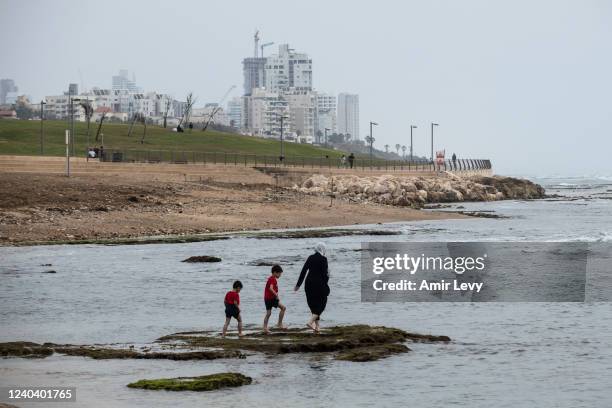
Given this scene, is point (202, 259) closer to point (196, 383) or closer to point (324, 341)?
point (324, 341)

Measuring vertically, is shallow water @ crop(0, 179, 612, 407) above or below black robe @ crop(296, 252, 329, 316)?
below

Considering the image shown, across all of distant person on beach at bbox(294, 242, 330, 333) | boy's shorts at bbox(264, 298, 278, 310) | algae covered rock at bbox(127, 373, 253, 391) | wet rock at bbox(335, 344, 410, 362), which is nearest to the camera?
algae covered rock at bbox(127, 373, 253, 391)

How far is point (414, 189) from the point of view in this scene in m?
106

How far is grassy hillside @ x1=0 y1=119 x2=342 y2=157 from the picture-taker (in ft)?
377

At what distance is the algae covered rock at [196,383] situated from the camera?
18.3m

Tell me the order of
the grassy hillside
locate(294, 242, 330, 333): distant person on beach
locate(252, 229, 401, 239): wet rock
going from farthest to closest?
the grassy hillside → locate(252, 229, 401, 239): wet rock → locate(294, 242, 330, 333): distant person on beach

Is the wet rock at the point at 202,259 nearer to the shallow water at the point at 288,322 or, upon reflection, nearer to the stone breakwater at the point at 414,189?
the shallow water at the point at 288,322

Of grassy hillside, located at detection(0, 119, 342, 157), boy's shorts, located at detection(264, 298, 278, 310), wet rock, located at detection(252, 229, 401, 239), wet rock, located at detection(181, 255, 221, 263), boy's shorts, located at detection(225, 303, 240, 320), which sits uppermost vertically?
grassy hillside, located at detection(0, 119, 342, 157)

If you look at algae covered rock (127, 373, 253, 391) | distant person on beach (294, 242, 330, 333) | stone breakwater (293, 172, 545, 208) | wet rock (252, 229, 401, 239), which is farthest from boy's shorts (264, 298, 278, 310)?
stone breakwater (293, 172, 545, 208)

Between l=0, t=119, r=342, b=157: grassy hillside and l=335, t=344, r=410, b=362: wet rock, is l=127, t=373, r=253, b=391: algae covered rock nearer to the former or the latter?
l=335, t=344, r=410, b=362: wet rock

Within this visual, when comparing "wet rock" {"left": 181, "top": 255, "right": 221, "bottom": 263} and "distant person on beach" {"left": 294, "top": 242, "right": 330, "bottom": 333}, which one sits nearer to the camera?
"distant person on beach" {"left": 294, "top": 242, "right": 330, "bottom": 333}

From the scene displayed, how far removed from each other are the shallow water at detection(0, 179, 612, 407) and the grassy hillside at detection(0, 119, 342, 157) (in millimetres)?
65137

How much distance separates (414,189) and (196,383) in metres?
88.6

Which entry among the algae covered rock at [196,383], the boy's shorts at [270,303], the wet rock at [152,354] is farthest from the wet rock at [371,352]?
the algae covered rock at [196,383]
